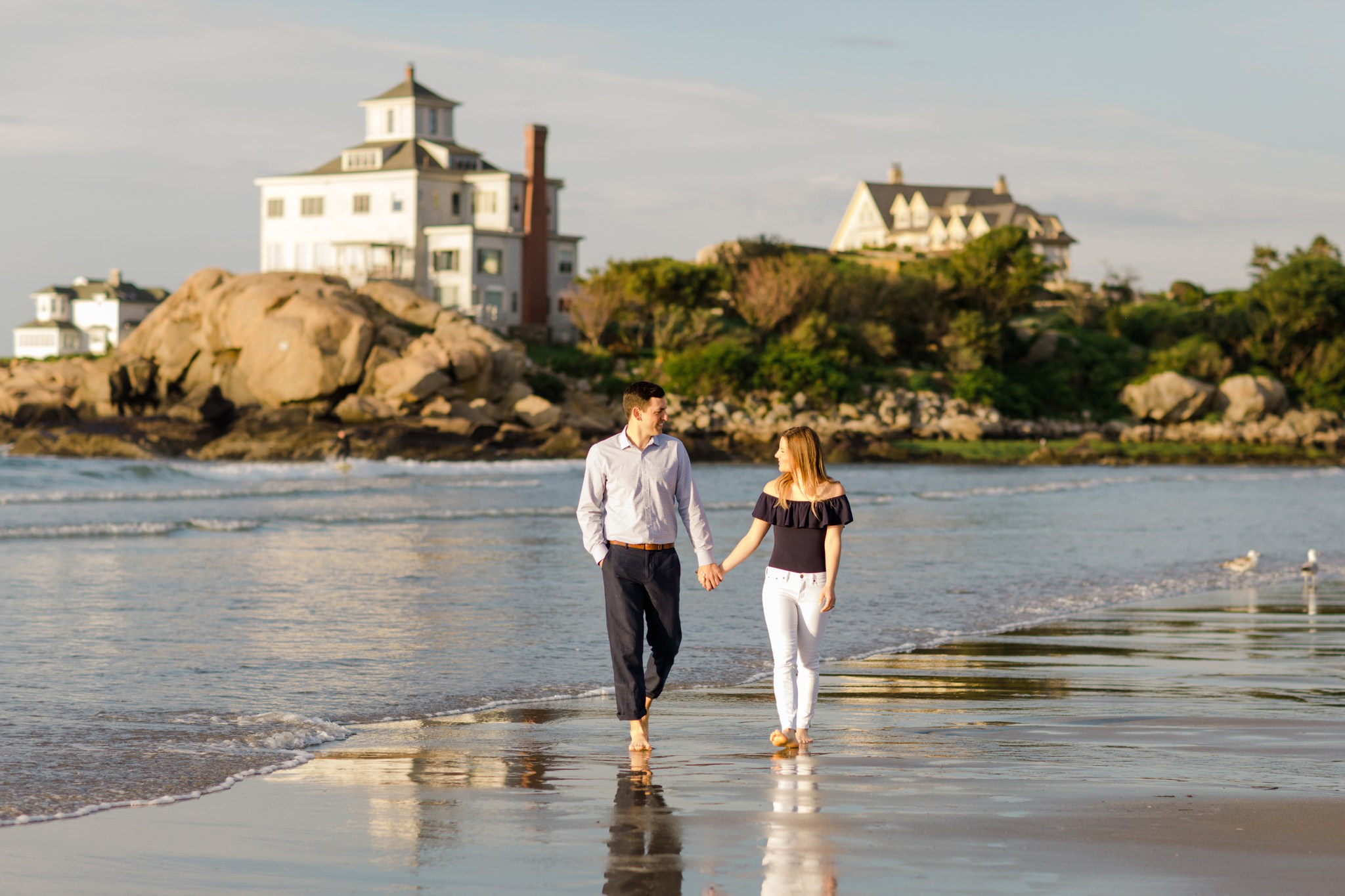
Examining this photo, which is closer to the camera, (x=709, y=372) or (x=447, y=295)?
(x=709, y=372)

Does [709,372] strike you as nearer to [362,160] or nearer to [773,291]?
[773,291]

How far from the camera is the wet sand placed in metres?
5.25

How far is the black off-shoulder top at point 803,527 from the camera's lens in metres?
7.95

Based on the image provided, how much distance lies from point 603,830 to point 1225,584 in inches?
554

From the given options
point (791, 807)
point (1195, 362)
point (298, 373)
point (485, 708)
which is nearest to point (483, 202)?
point (298, 373)

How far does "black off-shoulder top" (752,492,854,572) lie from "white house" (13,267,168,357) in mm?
123316

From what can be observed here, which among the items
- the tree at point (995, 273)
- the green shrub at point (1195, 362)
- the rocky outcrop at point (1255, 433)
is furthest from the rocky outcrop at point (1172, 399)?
the tree at point (995, 273)

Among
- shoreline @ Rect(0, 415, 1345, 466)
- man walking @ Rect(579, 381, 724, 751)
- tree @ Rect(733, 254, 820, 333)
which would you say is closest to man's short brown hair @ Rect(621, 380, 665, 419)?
man walking @ Rect(579, 381, 724, 751)

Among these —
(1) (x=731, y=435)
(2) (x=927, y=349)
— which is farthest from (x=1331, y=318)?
(1) (x=731, y=435)

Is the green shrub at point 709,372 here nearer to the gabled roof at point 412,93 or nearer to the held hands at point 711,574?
the gabled roof at point 412,93

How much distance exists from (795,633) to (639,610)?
2.95 feet

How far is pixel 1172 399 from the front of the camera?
7888 cm

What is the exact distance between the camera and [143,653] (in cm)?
1128

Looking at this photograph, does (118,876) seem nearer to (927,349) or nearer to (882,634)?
(882,634)
